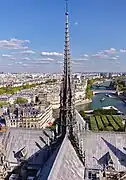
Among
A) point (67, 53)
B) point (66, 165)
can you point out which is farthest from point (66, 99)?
point (66, 165)

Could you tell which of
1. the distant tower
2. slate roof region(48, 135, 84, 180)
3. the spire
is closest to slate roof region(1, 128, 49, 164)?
the distant tower

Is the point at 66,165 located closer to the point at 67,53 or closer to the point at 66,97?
the point at 66,97

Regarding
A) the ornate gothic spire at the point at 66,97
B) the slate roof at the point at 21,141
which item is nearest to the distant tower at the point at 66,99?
the ornate gothic spire at the point at 66,97

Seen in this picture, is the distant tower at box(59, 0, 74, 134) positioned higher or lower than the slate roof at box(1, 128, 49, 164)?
higher

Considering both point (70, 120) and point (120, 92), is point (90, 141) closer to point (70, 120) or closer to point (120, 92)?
point (70, 120)

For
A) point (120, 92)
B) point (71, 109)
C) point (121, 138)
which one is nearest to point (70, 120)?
point (71, 109)

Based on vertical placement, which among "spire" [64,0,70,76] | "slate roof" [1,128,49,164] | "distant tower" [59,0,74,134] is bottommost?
"slate roof" [1,128,49,164]

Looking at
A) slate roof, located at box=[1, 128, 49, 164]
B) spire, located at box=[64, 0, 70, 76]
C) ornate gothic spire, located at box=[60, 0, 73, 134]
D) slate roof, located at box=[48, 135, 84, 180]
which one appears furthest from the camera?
slate roof, located at box=[1, 128, 49, 164]

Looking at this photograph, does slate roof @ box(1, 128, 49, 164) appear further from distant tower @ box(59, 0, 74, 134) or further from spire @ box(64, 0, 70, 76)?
spire @ box(64, 0, 70, 76)

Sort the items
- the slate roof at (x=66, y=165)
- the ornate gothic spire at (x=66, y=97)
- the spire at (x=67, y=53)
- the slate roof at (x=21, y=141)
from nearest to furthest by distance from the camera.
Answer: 1. the slate roof at (x=66, y=165)
2. the spire at (x=67, y=53)
3. the ornate gothic spire at (x=66, y=97)
4. the slate roof at (x=21, y=141)

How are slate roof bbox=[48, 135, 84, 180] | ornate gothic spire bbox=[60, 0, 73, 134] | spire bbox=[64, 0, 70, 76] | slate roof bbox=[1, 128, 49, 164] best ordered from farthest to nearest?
1. slate roof bbox=[1, 128, 49, 164]
2. ornate gothic spire bbox=[60, 0, 73, 134]
3. spire bbox=[64, 0, 70, 76]
4. slate roof bbox=[48, 135, 84, 180]

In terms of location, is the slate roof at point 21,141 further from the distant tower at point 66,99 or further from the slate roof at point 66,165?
the slate roof at point 66,165
